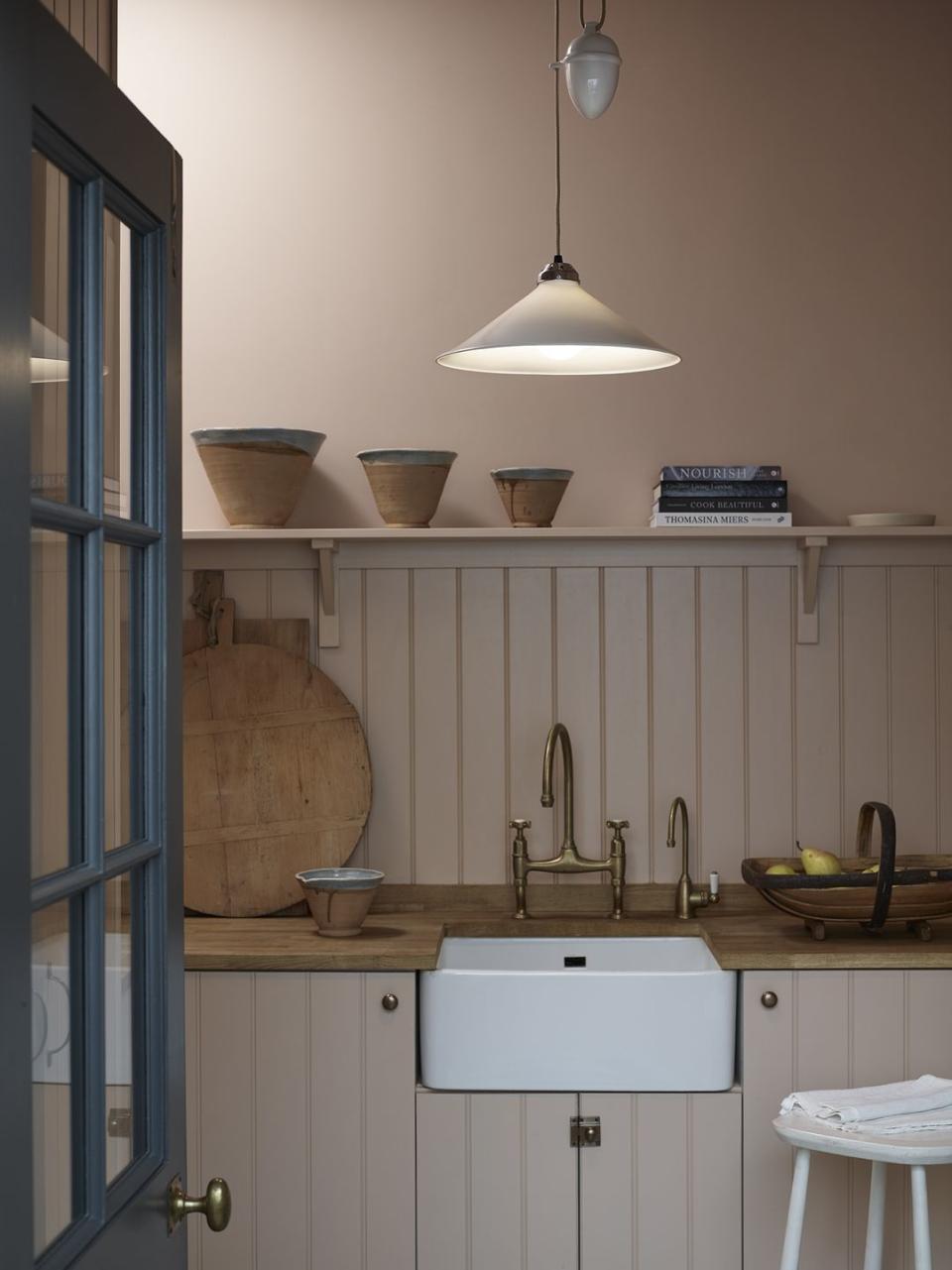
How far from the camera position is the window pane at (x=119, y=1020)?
1.40m

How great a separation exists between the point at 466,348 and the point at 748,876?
1256 millimetres

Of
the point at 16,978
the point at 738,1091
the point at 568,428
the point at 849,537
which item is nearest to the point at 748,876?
the point at 738,1091

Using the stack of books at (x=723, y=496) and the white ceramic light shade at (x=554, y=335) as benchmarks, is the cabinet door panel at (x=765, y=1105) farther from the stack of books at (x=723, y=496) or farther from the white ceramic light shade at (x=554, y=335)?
the white ceramic light shade at (x=554, y=335)

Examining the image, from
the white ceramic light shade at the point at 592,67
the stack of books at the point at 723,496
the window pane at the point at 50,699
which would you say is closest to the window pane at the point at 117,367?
the window pane at the point at 50,699

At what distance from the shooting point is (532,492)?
305 cm

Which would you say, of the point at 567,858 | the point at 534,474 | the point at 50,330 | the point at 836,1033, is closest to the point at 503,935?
the point at 567,858

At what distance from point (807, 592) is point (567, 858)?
2.54 feet

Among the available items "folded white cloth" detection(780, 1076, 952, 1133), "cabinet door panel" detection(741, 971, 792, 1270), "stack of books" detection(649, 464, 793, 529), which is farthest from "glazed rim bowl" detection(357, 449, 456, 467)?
"folded white cloth" detection(780, 1076, 952, 1133)

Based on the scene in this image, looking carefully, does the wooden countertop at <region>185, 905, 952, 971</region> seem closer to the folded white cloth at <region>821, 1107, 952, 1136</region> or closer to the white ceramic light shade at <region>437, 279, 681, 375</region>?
the folded white cloth at <region>821, 1107, 952, 1136</region>

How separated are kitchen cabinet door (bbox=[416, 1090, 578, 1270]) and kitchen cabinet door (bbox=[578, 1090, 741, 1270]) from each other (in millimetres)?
43

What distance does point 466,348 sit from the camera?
2.12 m

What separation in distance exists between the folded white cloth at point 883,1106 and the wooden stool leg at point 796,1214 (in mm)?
78

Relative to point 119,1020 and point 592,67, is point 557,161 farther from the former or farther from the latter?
point 119,1020

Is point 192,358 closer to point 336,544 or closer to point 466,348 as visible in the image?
point 336,544
